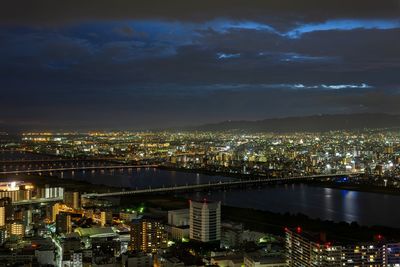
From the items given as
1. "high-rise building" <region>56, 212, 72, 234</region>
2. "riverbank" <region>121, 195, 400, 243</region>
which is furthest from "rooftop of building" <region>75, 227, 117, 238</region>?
"riverbank" <region>121, 195, 400, 243</region>

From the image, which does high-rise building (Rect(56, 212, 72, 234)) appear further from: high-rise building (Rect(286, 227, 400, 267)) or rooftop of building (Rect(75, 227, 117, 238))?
high-rise building (Rect(286, 227, 400, 267))

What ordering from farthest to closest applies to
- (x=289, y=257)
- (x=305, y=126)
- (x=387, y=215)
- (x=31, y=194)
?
(x=305, y=126)
(x=31, y=194)
(x=387, y=215)
(x=289, y=257)

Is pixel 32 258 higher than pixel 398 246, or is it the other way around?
pixel 398 246

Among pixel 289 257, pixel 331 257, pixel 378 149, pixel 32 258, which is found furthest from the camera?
pixel 378 149

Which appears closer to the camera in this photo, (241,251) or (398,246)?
(398,246)

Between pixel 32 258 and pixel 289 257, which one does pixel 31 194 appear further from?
pixel 289 257

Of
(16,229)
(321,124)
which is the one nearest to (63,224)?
(16,229)

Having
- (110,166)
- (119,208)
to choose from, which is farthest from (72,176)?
(119,208)
